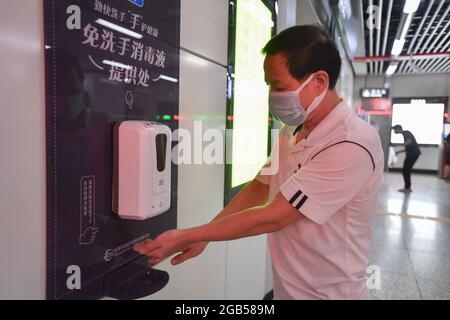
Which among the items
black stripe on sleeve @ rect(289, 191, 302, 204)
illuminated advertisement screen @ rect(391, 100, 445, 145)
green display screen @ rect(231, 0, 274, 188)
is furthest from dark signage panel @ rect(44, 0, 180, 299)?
illuminated advertisement screen @ rect(391, 100, 445, 145)

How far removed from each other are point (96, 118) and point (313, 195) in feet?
2.11

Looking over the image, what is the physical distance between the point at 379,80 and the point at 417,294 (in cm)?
1035

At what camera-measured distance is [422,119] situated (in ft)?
36.8

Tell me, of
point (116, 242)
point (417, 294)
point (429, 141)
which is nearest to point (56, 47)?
point (116, 242)

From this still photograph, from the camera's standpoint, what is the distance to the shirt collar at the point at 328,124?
1.19 m

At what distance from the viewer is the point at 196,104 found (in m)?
1.62

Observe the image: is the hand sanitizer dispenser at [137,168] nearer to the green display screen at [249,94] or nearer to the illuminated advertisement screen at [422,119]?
the green display screen at [249,94]

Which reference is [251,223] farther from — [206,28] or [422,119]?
[422,119]

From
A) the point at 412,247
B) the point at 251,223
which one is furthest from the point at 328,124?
the point at 412,247

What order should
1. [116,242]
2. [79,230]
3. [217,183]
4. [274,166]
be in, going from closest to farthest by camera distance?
[79,230], [116,242], [274,166], [217,183]

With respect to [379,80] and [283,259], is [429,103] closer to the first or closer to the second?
[379,80]

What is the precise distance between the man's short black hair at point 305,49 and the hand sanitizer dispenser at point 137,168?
1.51 ft

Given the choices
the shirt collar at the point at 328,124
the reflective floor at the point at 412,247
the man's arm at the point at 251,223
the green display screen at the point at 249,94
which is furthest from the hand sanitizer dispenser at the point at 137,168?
the reflective floor at the point at 412,247

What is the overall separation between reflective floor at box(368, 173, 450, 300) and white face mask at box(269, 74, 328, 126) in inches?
92.3
